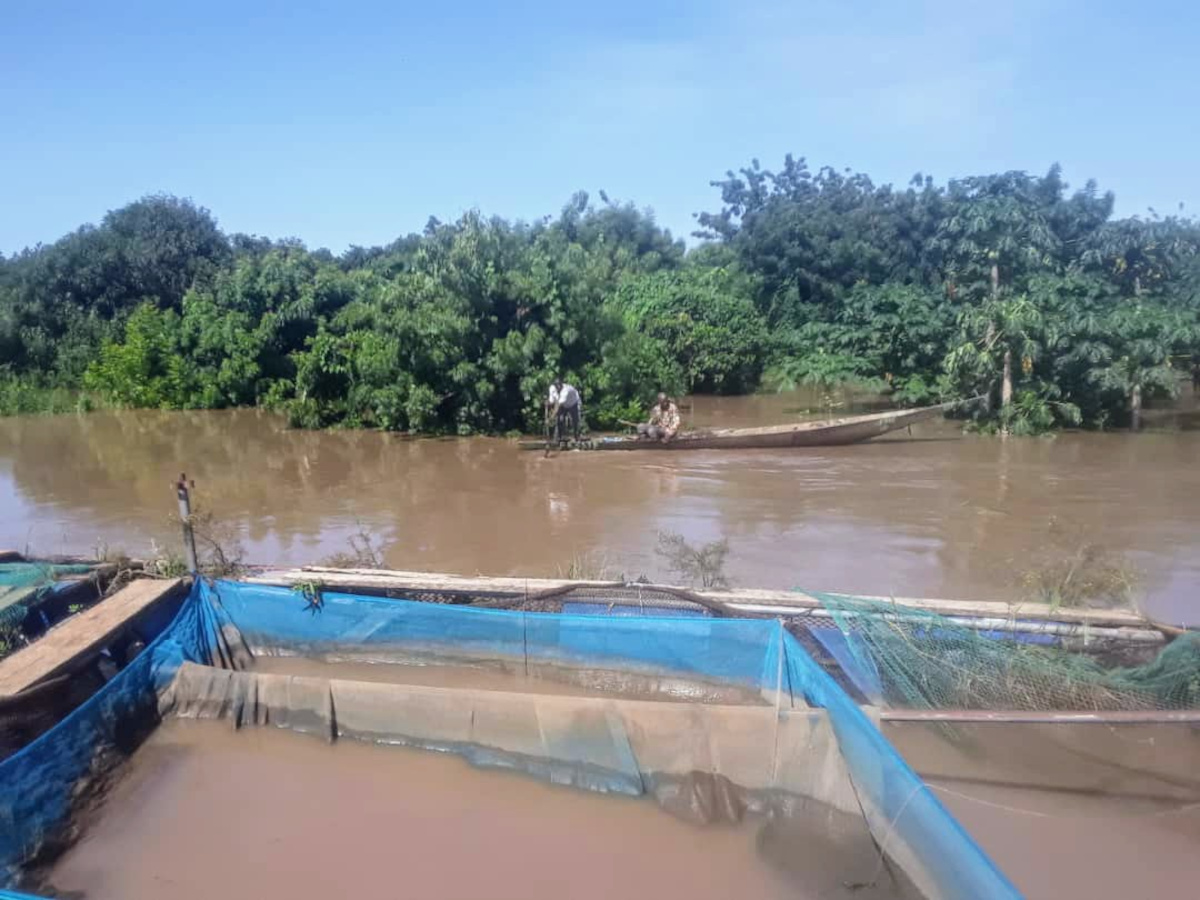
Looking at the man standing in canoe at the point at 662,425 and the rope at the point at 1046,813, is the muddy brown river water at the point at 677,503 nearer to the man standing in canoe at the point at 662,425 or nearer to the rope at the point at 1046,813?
the man standing in canoe at the point at 662,425

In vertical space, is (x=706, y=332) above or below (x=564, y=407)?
above

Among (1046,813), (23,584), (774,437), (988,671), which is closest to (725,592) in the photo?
(988,671)

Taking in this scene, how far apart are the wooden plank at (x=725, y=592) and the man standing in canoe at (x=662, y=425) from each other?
284 inches

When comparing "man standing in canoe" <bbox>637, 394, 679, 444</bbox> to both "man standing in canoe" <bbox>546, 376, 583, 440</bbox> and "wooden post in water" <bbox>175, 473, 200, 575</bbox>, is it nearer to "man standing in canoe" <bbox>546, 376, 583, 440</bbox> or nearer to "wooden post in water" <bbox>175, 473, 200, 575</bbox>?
"man standing in canoe" <bbox>546, 376, 583, 440</bbox>

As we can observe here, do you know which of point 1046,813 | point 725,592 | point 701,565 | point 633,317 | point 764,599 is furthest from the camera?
point 633,317

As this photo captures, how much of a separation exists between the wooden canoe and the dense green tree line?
60.1 inches

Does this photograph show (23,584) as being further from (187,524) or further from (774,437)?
(774,437)

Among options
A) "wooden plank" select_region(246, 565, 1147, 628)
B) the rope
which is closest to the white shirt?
"wooden plank" select_region(246, 565, 1147, 628)

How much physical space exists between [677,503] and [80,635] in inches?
251

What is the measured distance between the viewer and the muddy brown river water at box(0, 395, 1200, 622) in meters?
7.92

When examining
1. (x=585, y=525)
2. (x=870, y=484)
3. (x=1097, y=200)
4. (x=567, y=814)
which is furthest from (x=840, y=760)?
(x=1097, y=200)

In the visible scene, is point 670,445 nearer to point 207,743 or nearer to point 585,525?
point 585,525

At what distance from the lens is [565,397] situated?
13.4m

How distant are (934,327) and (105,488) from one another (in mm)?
13600
